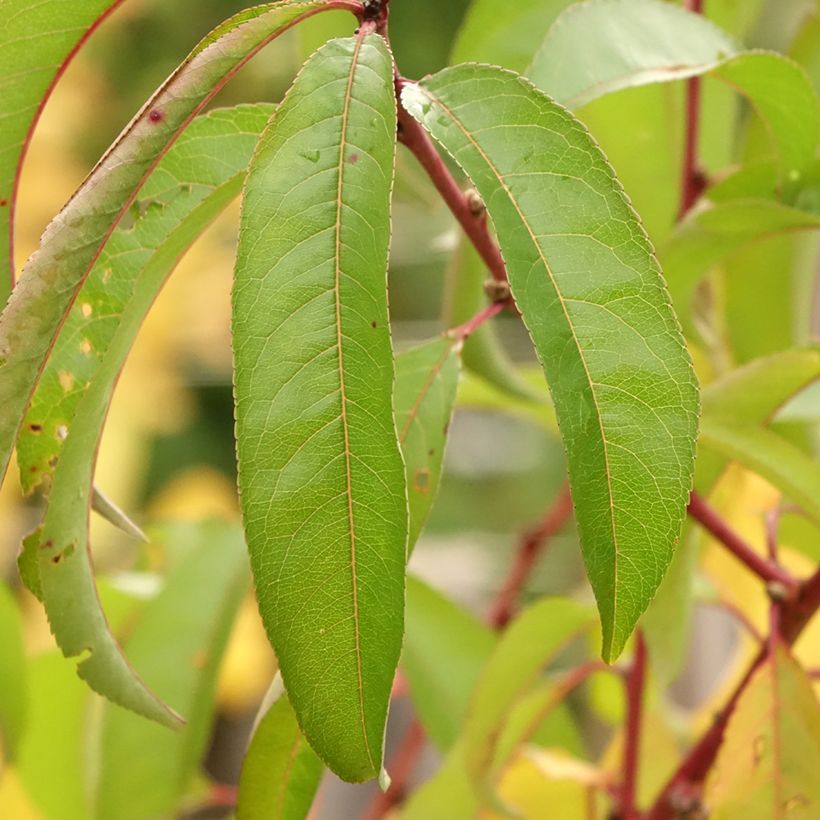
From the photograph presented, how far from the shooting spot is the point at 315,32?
475mm

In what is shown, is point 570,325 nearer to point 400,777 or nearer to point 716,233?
point 716,233

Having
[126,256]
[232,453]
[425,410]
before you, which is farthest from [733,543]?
[232,453]

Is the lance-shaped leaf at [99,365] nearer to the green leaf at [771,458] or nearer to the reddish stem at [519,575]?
the green leaf at [771,458]

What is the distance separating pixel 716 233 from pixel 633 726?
239 mm

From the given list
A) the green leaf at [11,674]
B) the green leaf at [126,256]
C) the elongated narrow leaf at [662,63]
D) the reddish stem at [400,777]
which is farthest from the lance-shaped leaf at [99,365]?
the reddish stem at [400,777]

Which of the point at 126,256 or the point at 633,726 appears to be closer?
the point at 126,256

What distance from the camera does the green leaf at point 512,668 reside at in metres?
0.48

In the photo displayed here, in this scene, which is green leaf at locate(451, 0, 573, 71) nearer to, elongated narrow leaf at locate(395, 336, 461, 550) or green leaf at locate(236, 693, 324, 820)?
elongated narrow leaf at locate(395, 336, 461, 550)

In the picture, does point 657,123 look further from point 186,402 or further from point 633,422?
point 186,402

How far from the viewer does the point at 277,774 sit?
33cm

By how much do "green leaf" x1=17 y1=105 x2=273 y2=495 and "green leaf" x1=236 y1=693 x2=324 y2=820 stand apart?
0.11 m

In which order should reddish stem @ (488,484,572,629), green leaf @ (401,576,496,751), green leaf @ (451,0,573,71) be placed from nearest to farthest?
1. green leaf @ (451,0,573,71)
2. green leaf @ (401,576,496,751)
3. reddish stem @ (488,484,572,629)

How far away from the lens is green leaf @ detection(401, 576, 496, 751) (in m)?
0.57

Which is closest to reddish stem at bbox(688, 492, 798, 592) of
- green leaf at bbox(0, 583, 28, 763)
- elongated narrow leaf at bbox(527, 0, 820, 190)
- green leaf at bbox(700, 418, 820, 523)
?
green leaf at bbox(700, 418, 820, 523)
